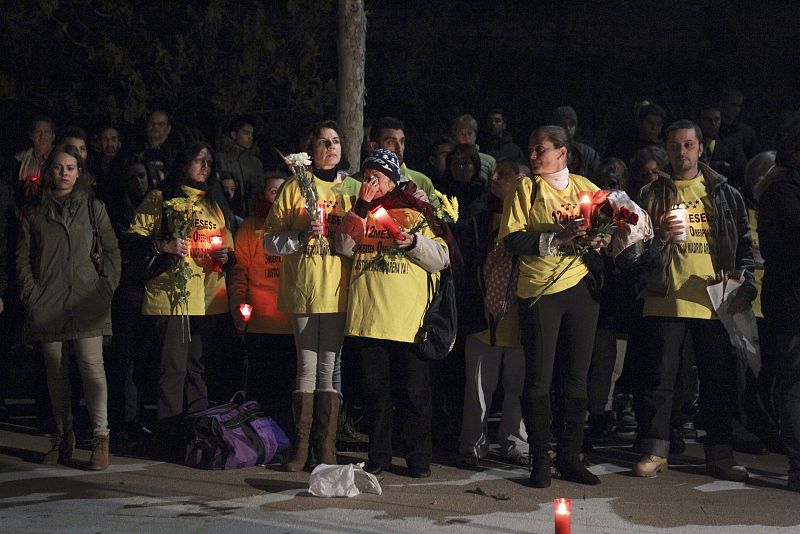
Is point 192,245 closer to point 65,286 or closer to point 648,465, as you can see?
point 65,286

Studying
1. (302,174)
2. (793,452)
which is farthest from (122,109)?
(793,452)

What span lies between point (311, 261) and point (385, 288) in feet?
1.81

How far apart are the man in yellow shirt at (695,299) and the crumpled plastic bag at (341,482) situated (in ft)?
5.83

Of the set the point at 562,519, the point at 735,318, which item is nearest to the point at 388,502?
the point at 735,318

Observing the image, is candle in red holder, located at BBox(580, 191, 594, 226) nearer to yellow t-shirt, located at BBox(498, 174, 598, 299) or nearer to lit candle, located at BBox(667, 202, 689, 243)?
yellow t-shirt, located at BBox(498, 174, 598, 299)

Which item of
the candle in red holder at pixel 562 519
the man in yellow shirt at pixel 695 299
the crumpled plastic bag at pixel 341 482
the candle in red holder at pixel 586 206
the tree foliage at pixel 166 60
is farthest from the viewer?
the tree foliage at pixel 166 60

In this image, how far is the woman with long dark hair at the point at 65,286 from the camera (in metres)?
9.28

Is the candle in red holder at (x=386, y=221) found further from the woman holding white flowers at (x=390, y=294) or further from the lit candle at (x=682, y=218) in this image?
the lit candle at (x=682, y=218)

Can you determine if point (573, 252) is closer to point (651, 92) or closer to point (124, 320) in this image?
point (124, 320)

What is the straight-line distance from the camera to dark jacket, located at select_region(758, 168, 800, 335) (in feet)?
28.8

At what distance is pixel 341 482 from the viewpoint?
8227 millimetres

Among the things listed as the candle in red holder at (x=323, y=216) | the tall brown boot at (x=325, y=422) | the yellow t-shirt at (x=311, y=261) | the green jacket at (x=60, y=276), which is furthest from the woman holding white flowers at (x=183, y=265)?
the tall brown boot at (x=325, y=422)

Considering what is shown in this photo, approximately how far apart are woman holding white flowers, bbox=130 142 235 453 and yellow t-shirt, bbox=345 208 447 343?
1.36 metres

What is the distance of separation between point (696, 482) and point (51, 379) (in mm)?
4182
